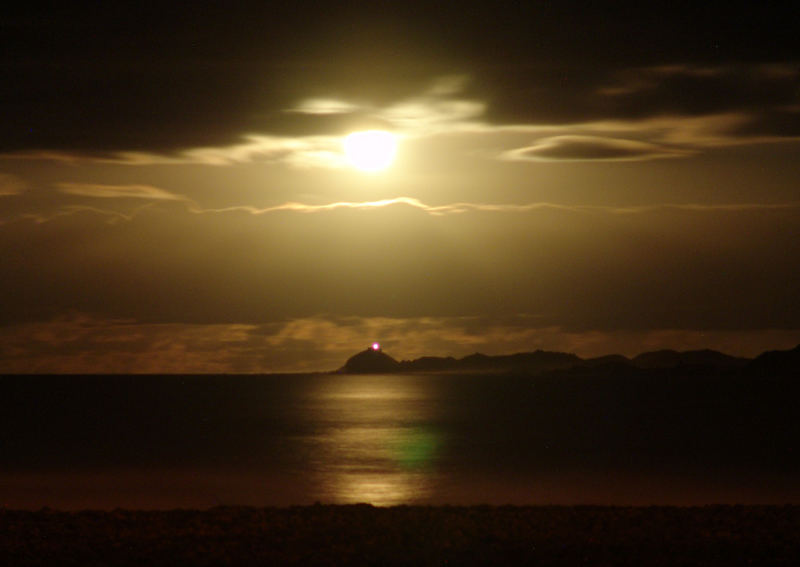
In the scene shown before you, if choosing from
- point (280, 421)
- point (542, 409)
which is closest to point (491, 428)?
point (280, 421)

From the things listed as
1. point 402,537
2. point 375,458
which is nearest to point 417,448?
point 375,458

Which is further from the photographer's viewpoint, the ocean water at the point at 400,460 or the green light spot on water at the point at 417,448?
the green light spot on water at the point at 417,448

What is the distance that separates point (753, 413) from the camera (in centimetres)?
9712

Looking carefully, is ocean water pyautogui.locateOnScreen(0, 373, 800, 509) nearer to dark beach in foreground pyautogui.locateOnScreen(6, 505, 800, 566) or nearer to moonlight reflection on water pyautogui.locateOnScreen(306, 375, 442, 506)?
moonlight reflection on water pyautogui.locateOnScreen(306, 375, 442, 506)

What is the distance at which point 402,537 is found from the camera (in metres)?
15.3

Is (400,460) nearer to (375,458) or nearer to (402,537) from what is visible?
(375,458)

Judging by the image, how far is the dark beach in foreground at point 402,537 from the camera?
14.1m

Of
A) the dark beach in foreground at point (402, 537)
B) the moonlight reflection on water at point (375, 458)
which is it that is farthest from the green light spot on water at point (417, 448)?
the dark beach in foreground at point (402, 537)

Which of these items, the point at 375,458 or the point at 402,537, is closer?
the point at 402,537

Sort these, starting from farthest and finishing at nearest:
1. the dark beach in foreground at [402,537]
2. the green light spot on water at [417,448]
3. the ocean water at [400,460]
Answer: the green light spot on water at [417,448] < the ocean water at [400,460] < the dark beach in foreground at [402,537]

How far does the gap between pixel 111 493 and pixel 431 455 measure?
810 inches

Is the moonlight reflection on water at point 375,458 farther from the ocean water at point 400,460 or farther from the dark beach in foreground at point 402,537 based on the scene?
the dark beach in foreground at point 402,537

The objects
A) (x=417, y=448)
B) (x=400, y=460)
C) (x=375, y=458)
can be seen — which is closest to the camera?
(x=400, y=460)

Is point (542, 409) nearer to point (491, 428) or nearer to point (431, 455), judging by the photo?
point (491, 428)
